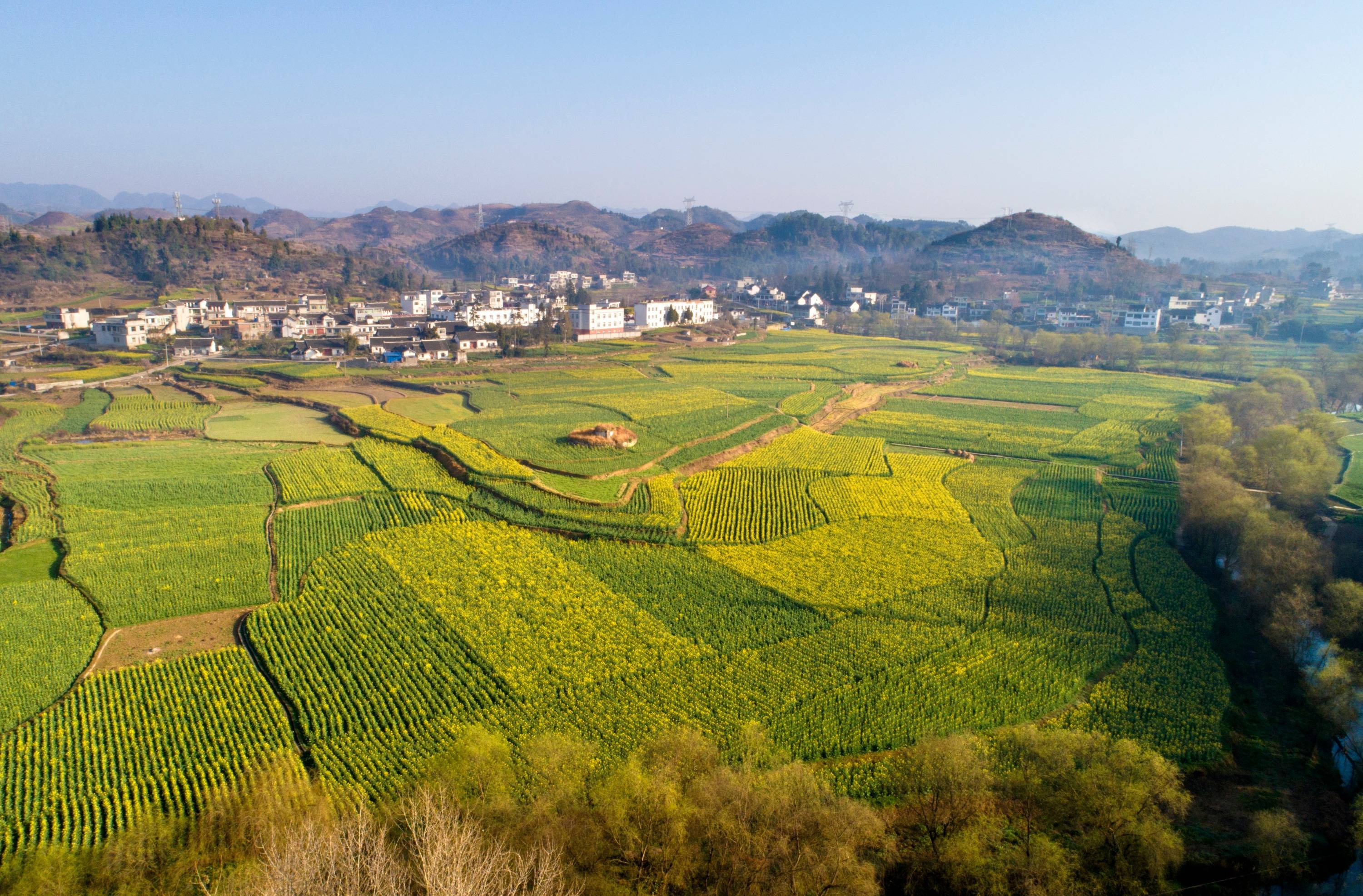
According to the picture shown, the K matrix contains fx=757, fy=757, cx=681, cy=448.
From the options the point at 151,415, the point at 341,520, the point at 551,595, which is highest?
the point at 151,415

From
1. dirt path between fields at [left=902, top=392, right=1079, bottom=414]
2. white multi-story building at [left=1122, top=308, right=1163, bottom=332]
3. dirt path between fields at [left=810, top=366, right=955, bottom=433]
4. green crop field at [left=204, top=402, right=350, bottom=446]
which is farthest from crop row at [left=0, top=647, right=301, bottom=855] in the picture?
white multi-story building at [left=1122, top=308, right=1163, bottom=332]

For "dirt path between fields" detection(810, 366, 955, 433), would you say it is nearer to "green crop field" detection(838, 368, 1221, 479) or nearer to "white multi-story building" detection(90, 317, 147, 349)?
"green crop field" detection(838, 368, 1221, 479)

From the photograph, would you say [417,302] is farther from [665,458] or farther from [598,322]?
[665,458]

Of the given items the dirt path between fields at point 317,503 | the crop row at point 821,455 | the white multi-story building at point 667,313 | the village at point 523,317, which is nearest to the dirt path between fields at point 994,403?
the crop row at point 821,455

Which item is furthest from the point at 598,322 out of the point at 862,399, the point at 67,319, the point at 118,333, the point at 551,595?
the point at 551,595

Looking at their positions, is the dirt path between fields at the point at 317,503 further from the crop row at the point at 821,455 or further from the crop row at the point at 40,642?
the crop row at the point at 821,455

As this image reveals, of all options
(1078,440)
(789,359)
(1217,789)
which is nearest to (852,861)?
(1217,789)
